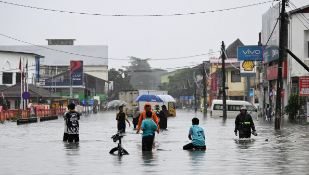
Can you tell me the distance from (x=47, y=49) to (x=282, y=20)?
13070 centimetres

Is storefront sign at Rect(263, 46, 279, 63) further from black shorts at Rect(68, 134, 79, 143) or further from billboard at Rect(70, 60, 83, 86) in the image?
black shorts at Rect(68, 134, 79, 143)

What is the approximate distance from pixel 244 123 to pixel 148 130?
8312 mm

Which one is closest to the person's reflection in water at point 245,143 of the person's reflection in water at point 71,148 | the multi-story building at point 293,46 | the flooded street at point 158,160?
the flooded street at point 158,160

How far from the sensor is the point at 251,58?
6975cm

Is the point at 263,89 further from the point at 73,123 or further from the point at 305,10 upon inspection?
the point at 73,123

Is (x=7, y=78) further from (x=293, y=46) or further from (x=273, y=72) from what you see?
(x=293, y=46)

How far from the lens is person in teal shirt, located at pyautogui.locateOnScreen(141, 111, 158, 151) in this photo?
77.9 ft

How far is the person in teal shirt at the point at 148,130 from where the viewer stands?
23734mm

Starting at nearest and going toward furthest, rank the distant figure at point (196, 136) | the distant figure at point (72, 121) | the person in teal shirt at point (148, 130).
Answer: the person in teal shirt at point (148, 130)
the distant figure at point (196, 136)
the distant figure at point (72, 121)

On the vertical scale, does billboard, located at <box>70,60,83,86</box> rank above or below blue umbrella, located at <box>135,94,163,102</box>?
above

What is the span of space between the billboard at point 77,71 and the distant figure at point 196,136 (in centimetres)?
9685

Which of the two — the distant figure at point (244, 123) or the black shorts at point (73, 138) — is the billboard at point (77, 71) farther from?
the black shorts at point (73, 138)

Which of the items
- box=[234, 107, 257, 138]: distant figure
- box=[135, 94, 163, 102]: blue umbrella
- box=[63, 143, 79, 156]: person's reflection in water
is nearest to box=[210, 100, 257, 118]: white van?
box=[135, 94, 163, 102]: blue umbrella

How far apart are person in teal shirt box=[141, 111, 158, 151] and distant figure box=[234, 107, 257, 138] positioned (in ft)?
23.6
